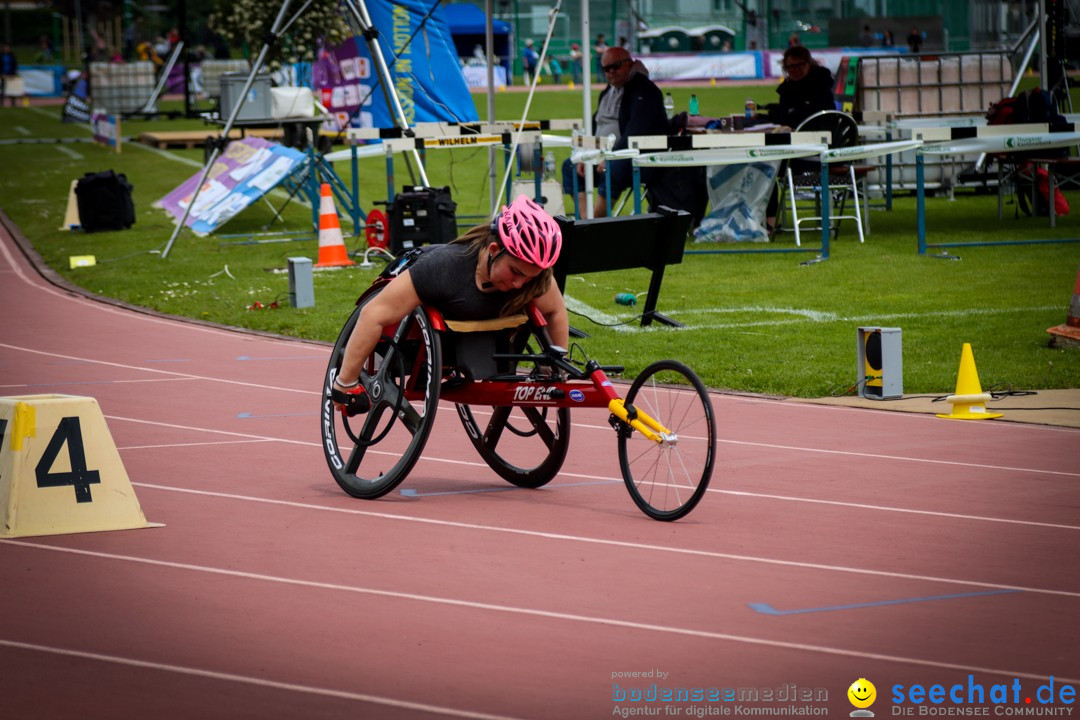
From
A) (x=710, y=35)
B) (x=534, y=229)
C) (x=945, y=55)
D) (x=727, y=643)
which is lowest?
(x=727, y=643)

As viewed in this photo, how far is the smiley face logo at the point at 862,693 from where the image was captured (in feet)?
15.2

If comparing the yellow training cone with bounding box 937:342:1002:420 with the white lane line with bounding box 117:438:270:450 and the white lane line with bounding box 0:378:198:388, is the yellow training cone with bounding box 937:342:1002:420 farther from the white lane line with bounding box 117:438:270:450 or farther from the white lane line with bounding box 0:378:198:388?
the white lane line with bounding box 0:378:198:388

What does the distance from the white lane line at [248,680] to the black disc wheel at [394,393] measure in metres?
2.16

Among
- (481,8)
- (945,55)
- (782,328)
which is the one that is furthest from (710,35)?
(782,328)

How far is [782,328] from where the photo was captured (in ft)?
40.2

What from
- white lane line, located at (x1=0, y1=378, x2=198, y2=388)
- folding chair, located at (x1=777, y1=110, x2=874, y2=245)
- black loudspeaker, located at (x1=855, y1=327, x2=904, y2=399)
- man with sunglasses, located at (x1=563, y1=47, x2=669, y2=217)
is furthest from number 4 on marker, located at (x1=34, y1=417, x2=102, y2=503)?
folding chair, located at (x1=777, y1=110, x2=874, y2=245)

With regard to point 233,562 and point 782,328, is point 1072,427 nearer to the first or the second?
point 782,328

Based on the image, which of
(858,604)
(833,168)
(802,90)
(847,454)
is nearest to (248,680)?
(858,604)

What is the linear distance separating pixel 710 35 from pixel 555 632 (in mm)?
56441

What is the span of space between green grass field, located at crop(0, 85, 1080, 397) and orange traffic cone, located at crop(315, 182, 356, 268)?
17.5 inches

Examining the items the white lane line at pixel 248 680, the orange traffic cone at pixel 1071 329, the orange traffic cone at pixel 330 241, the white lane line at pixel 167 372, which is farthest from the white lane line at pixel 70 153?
the white lane line at pixel 248 680

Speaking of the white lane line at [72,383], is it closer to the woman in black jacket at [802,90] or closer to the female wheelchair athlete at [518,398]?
the female wheelchair athlete at [518,398]

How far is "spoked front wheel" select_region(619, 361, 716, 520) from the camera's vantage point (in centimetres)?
671

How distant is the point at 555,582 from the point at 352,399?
6.02ft
